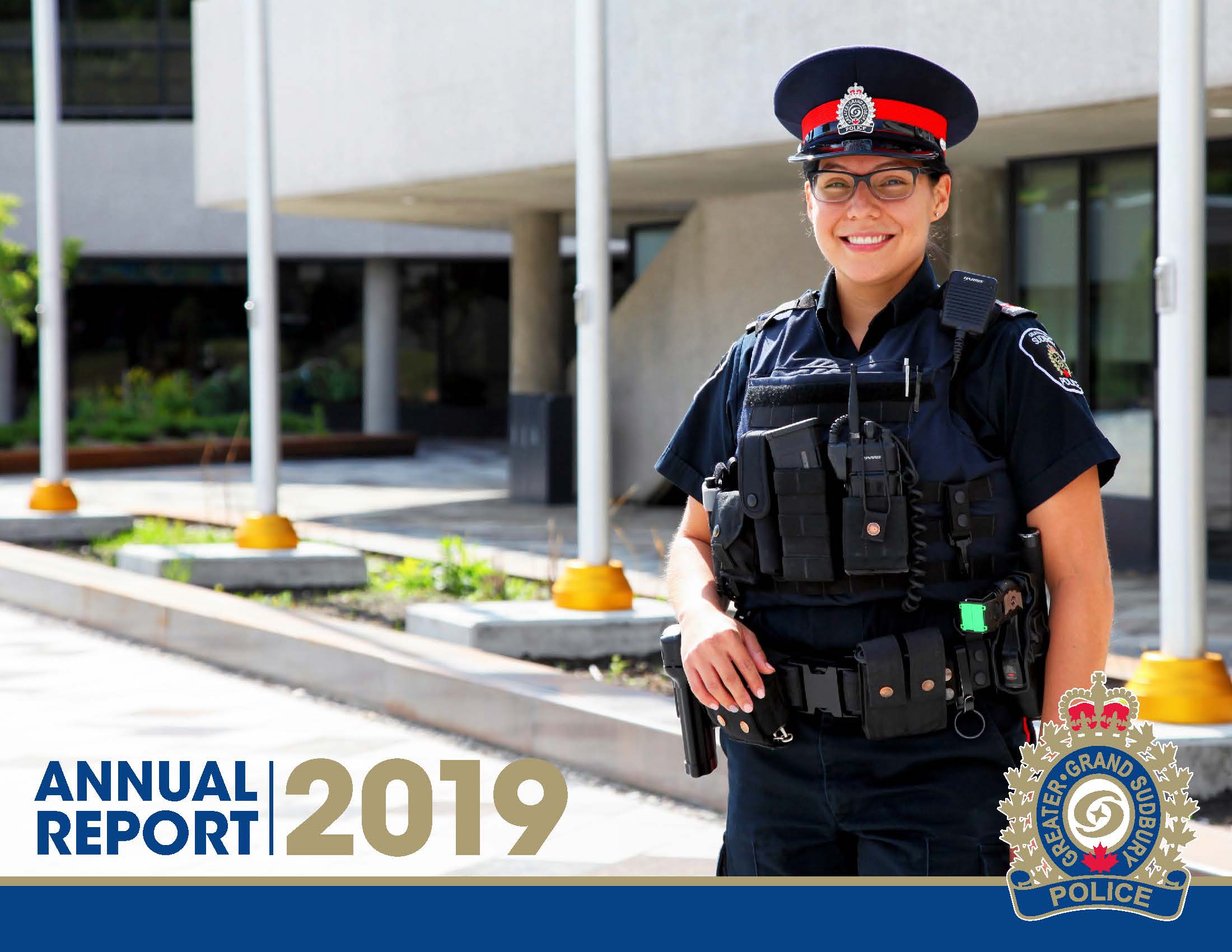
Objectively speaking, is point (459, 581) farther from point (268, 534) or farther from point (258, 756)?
point (258, 756)

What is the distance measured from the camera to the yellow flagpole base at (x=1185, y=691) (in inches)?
213

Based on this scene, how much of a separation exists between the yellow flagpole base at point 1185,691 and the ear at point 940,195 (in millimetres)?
3095

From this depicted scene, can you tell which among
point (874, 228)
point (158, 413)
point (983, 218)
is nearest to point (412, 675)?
point (874, 228)

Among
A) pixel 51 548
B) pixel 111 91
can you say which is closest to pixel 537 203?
pixel 51 548

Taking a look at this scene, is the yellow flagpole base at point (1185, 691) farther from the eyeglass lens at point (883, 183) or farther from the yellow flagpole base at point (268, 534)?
the yellow flagpole base at point (268, 534)

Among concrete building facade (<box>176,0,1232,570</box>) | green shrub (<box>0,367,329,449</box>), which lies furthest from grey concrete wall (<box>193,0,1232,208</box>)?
green shrub (<box>0,367,329,449</box>)

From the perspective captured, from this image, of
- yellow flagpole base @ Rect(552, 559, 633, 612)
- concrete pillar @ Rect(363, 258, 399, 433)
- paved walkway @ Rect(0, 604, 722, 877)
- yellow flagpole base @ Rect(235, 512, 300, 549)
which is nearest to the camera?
paved walkway @ Rect(0, 604, 722, 877)

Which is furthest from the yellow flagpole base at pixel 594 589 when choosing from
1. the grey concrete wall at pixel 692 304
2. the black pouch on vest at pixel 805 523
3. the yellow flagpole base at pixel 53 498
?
the yellow flagpole base at pixel 53 498

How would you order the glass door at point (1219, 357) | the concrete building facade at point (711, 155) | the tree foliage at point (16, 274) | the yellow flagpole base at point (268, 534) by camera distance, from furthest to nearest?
1. the tree foliage at point (16, 274)
2. the glass door at point (1219, 357)
3. the yellow flagpole base at point (268, 534)
4. the concrete building facade at point (711, 155)

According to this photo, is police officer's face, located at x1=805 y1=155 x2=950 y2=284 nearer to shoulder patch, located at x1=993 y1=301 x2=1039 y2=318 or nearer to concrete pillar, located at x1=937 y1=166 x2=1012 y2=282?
shoulder patch, located at x1=993 y1=301 x2=1039 y2=318

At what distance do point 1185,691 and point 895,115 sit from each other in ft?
10.9

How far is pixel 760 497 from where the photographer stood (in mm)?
2602

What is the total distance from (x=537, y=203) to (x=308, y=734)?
9.12m

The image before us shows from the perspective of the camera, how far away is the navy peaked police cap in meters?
2.65
